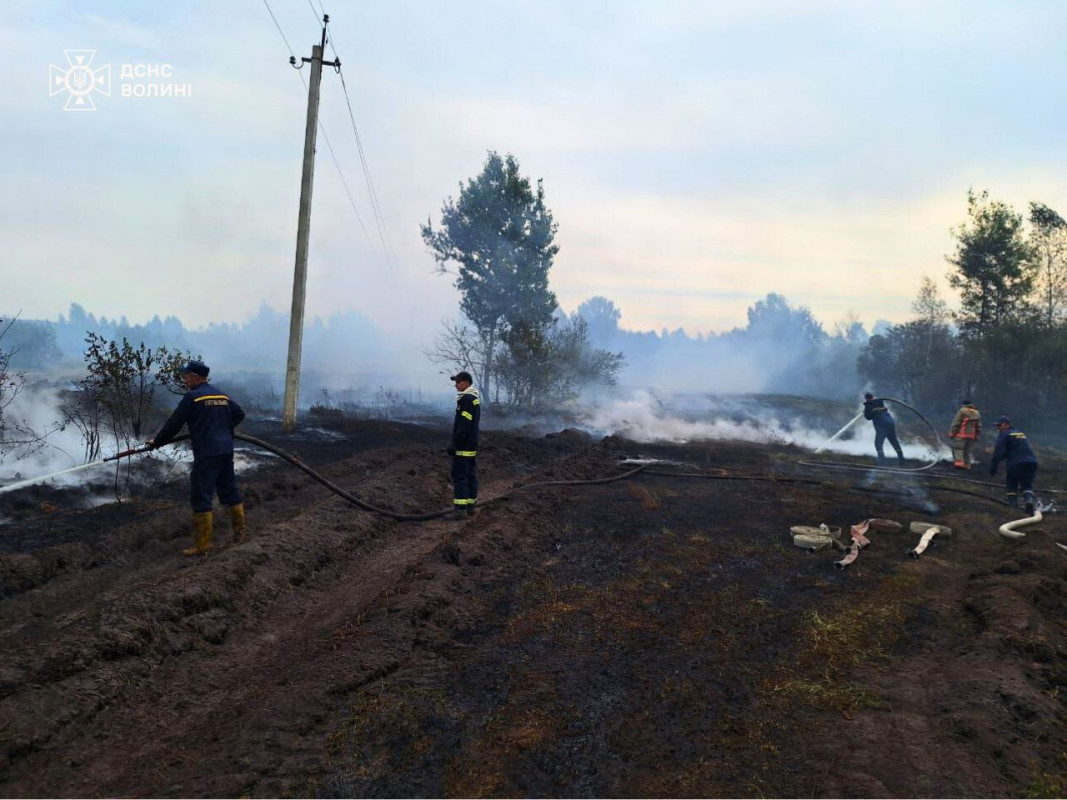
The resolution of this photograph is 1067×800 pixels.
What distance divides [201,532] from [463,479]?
144 inches

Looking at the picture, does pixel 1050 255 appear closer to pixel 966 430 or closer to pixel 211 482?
pixel 966 430

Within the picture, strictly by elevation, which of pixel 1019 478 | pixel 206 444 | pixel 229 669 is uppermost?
pixel 206 444

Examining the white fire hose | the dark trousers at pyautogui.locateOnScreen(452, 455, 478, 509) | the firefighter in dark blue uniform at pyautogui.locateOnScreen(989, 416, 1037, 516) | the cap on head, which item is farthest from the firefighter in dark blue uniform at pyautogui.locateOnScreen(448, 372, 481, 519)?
the firefighter in dark blue uniform at pyautogui.locateOnScreen(989, 416, 1037, 516)

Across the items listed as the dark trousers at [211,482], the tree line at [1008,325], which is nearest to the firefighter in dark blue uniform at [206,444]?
the dark trousers at [211,482]

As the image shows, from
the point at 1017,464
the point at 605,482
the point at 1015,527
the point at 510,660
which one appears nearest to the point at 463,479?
the point at 605,482

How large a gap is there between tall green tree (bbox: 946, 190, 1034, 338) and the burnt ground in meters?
25.6

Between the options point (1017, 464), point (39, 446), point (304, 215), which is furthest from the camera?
point (304, 215)

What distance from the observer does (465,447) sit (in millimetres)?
9086

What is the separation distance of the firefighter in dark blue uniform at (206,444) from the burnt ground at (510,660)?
475mm

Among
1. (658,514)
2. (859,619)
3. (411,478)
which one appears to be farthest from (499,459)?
(859,619)

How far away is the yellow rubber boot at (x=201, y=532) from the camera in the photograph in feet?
22.3

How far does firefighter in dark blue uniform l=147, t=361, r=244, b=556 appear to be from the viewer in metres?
6.82

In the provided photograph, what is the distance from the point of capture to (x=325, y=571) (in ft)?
22.9

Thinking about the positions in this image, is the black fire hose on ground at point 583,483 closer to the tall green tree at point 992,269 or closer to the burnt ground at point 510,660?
the burnt ground at point 510,660
